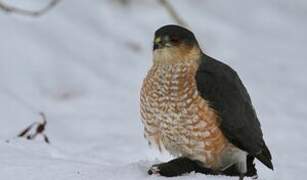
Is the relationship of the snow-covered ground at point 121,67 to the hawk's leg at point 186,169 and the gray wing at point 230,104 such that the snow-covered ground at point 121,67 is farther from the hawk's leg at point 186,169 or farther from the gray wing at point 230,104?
the gray wing at point 230,104

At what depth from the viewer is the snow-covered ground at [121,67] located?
8.23 m

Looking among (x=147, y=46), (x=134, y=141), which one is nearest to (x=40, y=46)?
(x=147, y=46)

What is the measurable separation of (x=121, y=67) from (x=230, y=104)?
193 inches

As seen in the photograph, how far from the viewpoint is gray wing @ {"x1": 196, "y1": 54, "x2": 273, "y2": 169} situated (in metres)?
5.45

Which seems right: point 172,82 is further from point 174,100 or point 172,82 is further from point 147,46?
point 147,46

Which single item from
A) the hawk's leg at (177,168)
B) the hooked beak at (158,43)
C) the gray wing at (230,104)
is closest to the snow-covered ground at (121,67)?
the gray wing at (230,104)

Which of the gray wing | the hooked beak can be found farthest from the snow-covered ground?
the hooked beak

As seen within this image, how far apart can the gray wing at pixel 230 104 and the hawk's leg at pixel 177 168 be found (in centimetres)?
24

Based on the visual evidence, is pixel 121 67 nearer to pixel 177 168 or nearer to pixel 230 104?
pixel 230 104

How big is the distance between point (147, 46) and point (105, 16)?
0.74 metres

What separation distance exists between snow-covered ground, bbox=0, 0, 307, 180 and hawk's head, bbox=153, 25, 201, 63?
113 cm

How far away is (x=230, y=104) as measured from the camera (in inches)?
217

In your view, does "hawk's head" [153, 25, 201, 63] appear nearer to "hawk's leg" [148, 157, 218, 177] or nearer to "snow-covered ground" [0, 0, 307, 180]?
"hawk's leg" [148, 157, 218, 177]

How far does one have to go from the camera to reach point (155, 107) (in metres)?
5.45
